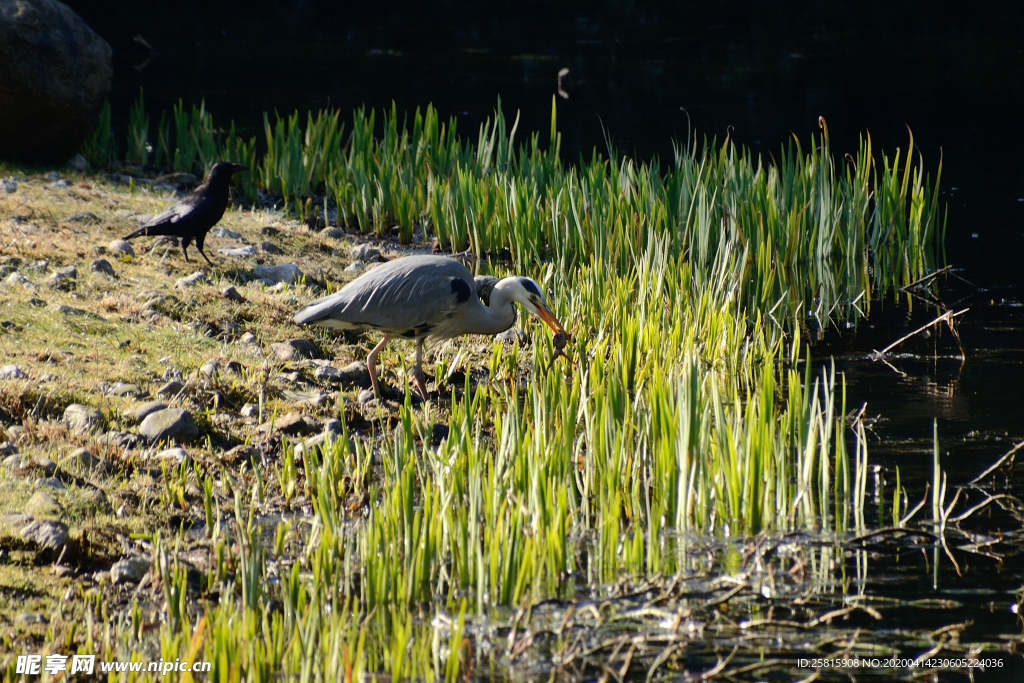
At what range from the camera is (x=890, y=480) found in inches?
168

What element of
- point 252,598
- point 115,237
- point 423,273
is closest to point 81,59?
point 115,237

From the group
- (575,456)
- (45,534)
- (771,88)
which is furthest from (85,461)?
(771,88)

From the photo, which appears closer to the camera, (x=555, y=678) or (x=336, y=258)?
(x=555, y=678)

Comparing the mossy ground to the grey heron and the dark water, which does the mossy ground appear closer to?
the grey heron

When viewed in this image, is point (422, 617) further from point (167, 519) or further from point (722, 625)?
point (167, 519)

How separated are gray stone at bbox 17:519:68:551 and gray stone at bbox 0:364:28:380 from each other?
1.25 metres

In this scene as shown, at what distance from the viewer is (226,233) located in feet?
24.1

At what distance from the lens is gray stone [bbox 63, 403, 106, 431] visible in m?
4.20

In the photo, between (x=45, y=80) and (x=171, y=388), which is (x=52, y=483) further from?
(x=45, y=80)

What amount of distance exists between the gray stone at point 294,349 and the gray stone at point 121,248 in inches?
63.7

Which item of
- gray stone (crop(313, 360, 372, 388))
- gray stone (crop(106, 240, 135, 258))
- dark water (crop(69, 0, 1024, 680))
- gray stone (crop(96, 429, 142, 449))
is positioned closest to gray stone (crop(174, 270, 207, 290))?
gray stone (crop(106, 240, 135, 258))

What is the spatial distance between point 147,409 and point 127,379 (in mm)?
381

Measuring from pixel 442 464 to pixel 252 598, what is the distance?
978 millimetres

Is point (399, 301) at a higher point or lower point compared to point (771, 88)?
lower
